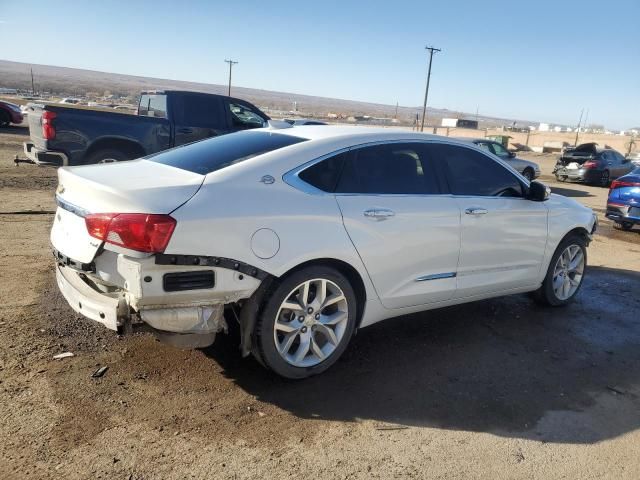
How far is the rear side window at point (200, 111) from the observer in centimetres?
1002

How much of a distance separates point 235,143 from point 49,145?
5.98 meters

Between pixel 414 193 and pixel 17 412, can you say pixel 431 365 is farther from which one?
pixel 17 412

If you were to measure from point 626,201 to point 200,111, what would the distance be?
26.0 feet

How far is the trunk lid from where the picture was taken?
3.08 metres

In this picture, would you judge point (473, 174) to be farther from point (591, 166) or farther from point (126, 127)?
point (591, 166)

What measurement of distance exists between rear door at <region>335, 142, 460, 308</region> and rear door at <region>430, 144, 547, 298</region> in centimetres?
16

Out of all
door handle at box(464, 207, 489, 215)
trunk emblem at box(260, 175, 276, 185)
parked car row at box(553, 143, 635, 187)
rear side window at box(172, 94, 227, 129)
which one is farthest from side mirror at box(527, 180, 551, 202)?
parked car row at box(553, 143, 635, 187)

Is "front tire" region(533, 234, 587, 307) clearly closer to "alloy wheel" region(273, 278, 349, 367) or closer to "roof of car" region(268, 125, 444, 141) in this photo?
"roof of car" region(268, 125, 444, 141)

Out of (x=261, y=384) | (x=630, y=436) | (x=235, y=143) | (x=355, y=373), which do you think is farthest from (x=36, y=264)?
(x=630, y=436)

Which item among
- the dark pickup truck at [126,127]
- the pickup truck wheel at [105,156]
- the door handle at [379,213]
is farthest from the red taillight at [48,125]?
the door handle at [379,213]

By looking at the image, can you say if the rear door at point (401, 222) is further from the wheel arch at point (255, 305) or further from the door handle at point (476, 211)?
the wheel arch at point (255, 305)

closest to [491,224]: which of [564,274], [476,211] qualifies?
[476,211]

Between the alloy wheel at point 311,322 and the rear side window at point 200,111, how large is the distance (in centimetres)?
716

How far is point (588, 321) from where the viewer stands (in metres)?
5.25
